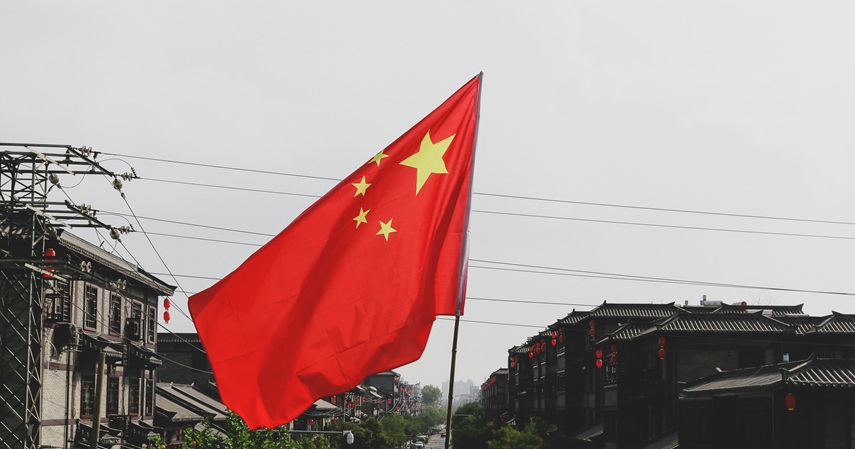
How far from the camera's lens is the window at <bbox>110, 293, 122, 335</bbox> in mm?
47250

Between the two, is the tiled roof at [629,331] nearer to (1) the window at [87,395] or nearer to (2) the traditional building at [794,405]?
(2) the traditional building at [794,405]

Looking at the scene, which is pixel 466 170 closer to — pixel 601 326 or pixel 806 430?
pixel 806 430

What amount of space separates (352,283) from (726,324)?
41.1m

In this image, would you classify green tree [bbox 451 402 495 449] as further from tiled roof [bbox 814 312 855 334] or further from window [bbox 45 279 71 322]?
window [bbox 45 279 71 322]

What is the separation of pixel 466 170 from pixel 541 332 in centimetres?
8227

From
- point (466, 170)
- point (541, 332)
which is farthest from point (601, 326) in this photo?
point (466, 170)

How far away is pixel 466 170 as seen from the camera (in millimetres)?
12781

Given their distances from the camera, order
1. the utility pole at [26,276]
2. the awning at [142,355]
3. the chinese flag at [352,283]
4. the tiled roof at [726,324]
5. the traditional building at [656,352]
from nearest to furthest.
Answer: the chinese flag at [352,283] < the utility pole at [26,276] < the awning at [142,355] < the tiled roof at [726,324] < the traditional building at [656,352]

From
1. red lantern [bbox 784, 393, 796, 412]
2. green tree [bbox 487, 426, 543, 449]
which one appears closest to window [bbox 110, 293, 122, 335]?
green tree [bbox 487, 426, 543, 449]

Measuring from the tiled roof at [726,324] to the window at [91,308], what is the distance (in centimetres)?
2858

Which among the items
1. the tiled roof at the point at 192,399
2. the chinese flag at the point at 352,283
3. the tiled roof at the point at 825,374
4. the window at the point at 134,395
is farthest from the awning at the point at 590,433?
the chinese flag at the point at 352,283

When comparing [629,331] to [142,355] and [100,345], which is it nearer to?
[142,355]

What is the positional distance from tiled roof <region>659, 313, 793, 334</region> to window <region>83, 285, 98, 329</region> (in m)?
28.6

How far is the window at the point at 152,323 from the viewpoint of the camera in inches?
2117
